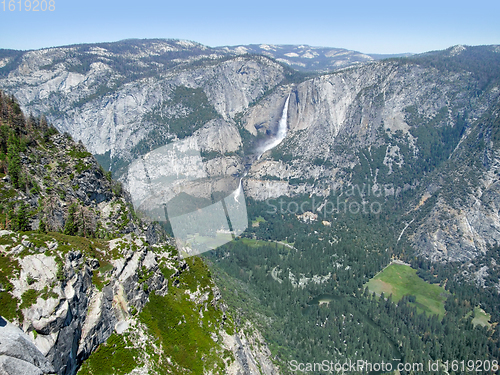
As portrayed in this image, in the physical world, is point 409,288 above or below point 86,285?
below

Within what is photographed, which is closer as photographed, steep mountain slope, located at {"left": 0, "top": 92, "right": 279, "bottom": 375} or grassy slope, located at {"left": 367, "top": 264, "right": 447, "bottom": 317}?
steep mountain slope, located at {"left": 0, "top": 92, "right": 279, "bottom": 375}

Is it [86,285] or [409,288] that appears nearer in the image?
[86,285]

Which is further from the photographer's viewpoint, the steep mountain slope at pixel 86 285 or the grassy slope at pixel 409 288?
the grassy slope at pixel 409 288

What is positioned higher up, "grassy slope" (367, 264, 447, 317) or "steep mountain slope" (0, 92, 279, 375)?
"steep mountain slope" (0, 92, 279, 375)

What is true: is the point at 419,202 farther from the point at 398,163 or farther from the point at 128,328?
the point at 128,328

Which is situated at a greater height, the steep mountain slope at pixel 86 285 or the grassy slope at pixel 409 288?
the steep mountain slope at pixel 86 285
